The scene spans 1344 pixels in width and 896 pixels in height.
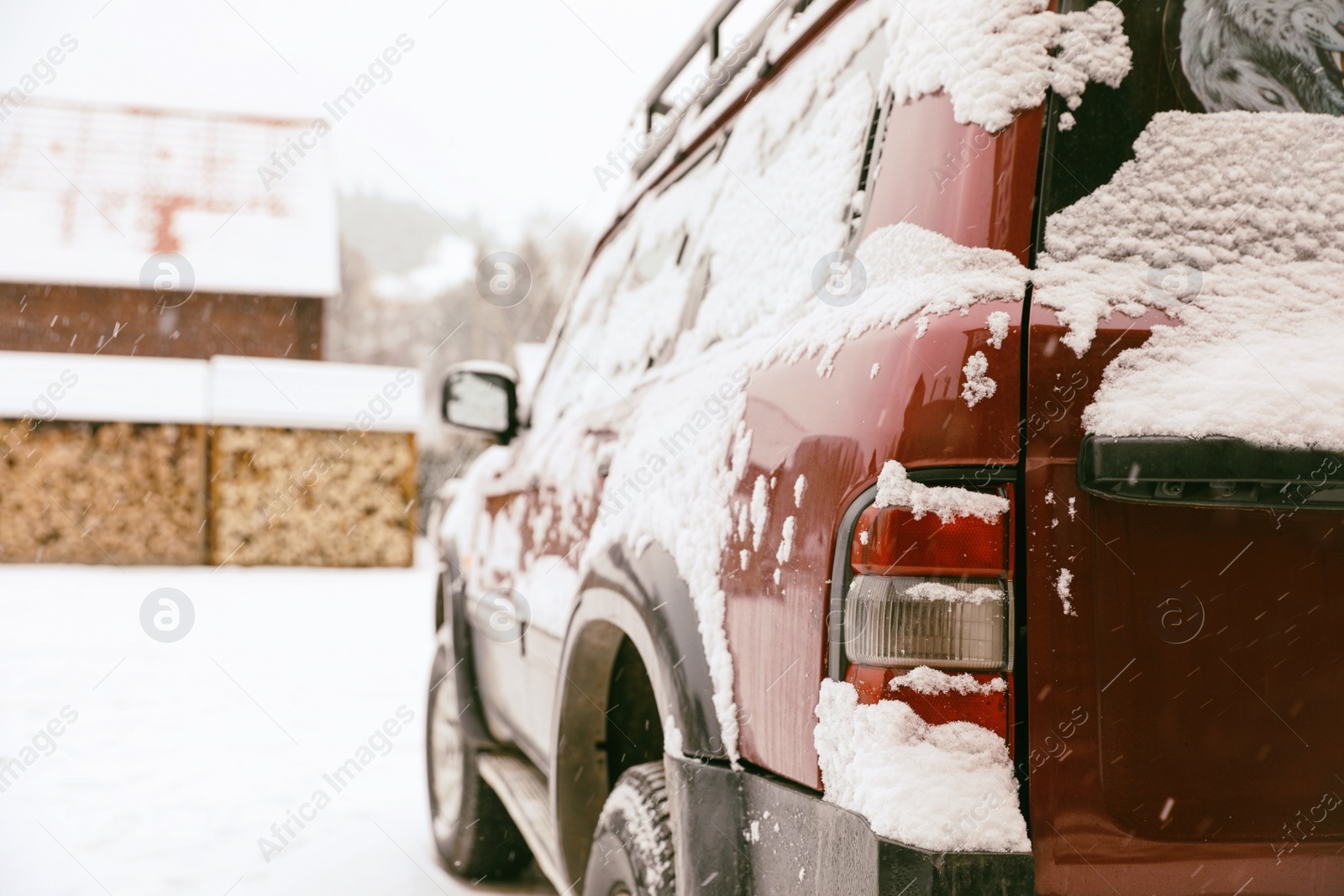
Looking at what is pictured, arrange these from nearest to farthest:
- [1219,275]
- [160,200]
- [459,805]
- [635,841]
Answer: [1219,275] < [635,841] < [459,805] < [160,200]

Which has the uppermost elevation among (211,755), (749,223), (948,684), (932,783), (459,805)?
(749,223)

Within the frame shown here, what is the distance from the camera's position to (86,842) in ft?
14.8

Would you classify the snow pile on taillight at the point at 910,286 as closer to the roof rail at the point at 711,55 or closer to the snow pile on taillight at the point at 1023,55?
the snow pile on taillight at the point at 1023,55

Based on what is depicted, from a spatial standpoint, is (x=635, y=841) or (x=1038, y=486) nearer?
(x=1038, y=486)

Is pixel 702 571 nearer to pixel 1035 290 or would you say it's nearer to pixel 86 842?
pixel 1035 290

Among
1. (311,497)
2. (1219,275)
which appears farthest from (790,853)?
(311,497)

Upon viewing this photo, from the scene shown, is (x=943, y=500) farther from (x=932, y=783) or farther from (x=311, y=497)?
(x=311, y=497)

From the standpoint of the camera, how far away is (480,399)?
12.1ft

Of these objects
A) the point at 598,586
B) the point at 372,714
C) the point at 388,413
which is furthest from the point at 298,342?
the point at 598,586

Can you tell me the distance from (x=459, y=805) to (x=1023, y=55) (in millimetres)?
3372

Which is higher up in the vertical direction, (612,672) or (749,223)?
(749,223)

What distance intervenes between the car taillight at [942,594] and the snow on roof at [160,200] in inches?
900

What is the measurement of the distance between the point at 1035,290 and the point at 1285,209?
1.30 ft

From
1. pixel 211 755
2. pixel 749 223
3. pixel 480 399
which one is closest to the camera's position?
pixel 749 223
